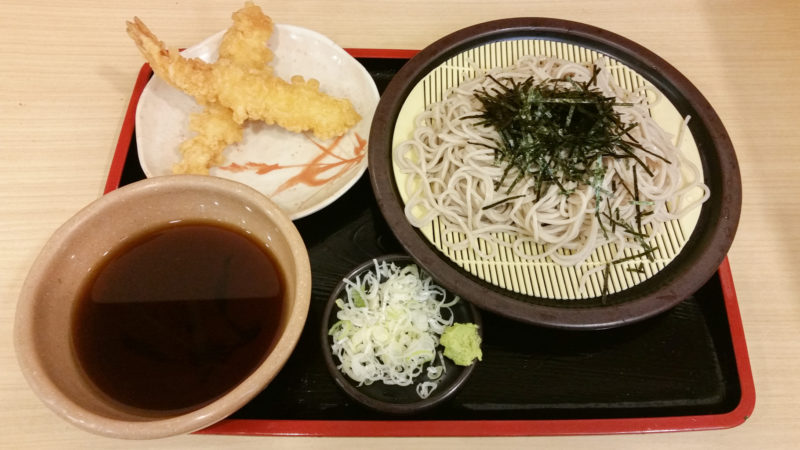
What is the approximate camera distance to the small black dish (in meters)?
1.37

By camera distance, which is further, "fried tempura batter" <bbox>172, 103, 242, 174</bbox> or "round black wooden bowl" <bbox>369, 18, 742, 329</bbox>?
"fried tempura batter" <bbox>172, 103, 242, 174</bbox>

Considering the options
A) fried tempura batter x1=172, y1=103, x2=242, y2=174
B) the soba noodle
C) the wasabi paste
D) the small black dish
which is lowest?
the small black dish

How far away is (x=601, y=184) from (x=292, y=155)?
1.17 meters

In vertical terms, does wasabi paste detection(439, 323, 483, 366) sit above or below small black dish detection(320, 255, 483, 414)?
above

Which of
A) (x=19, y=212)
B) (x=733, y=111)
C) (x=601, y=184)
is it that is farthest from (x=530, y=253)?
(x=19, y=212)

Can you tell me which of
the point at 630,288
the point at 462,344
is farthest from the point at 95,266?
the point at 630,288

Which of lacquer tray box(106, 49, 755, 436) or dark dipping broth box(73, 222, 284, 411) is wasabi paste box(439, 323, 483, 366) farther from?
dark dipping broth box(73, 222, 284, 411)

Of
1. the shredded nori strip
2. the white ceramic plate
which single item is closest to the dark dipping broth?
the white ceramic plate

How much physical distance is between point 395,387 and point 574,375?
563 mm

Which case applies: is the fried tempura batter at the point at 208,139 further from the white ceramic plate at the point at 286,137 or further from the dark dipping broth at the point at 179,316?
the dark dipping broth at the point at 179,316

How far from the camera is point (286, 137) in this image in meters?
2.04

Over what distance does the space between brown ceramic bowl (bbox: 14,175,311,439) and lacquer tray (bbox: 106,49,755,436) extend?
0.81 feet

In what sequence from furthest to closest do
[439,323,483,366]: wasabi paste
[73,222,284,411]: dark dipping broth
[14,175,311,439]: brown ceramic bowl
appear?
1. [439,323,483,366]: wasabi paste
2. [73,222,284,411]: dark dipping broth
3. [14,175,311,439]: brown ceramic bowl

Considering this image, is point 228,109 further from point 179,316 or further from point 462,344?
point 462,344
